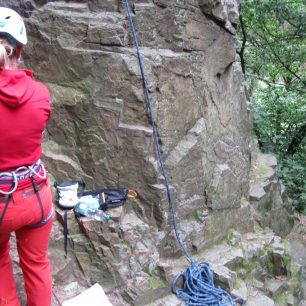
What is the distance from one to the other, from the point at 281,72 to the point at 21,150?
35.0 feet

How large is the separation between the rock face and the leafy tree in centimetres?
527

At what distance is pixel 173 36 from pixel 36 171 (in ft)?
9.14

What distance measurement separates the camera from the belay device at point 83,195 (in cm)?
427

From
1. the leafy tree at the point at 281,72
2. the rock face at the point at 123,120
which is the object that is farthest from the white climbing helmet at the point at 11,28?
the leafy tree at the point at 281,72

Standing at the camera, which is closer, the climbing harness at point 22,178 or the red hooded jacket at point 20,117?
the red hooded jacket at point 20,117

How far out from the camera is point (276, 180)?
787 cm

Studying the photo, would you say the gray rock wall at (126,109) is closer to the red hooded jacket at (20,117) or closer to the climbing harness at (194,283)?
the climbing harness at (194,283)

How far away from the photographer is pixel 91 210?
4.28m

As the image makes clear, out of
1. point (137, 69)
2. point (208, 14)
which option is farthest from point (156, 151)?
point (208, 14)

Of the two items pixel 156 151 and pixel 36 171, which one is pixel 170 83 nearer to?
pixel 156 151

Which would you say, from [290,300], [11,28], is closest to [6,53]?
[11,28]

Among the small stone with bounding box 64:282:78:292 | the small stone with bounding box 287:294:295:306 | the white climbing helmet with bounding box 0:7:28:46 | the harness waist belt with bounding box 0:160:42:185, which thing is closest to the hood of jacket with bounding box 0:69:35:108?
the white climbing helmet with bounding box 0:7:28:46

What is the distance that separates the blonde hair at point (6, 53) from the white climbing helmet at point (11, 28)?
0.03 m

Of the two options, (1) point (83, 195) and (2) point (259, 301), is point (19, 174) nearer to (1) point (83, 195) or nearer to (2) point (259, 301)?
(1) point (83, 195)
